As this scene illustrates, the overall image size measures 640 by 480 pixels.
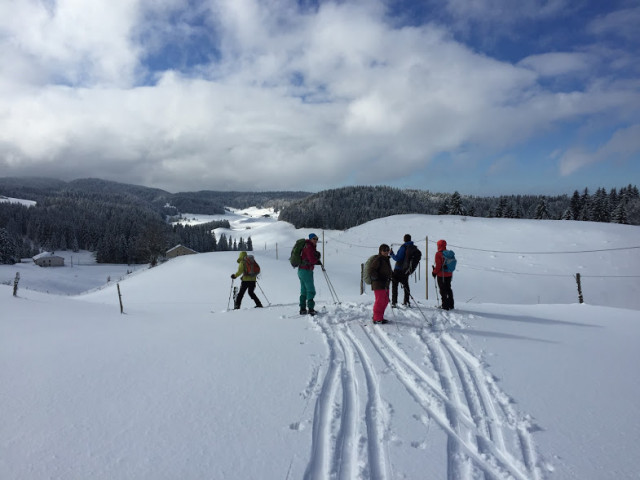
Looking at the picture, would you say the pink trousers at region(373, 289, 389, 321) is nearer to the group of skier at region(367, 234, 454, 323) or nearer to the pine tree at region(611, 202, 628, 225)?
the group of skier at region(367, 234, 454, 323)

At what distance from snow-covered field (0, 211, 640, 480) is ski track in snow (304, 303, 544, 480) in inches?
0.7

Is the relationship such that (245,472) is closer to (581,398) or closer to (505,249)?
(581,398)

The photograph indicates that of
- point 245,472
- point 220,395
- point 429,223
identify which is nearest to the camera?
point 245,472

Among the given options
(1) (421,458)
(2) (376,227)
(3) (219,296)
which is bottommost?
(3) (219,296)

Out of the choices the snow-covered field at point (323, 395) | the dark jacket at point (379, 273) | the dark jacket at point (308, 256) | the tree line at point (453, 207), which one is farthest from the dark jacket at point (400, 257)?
Answer: the tree line at point (453, 207)

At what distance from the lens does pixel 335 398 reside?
13.7ft

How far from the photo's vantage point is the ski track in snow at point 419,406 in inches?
119

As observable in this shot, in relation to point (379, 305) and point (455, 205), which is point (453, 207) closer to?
point (455, 205)

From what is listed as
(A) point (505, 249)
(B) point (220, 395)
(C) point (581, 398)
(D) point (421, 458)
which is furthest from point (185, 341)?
(A) point (505, 249)

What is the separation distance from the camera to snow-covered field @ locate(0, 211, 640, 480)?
118 inches

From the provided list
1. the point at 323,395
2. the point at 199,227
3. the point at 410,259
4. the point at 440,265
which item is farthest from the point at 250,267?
the point at 199,227

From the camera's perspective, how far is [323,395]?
13.9 ft

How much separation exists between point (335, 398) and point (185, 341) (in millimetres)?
3345

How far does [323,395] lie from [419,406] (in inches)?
46.5
